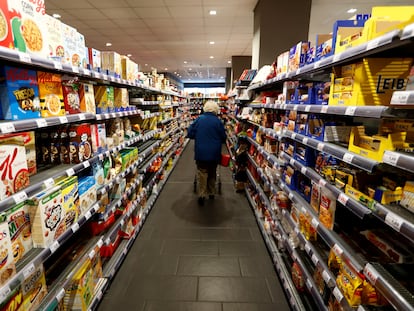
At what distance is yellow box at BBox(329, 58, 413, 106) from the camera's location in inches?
54.2

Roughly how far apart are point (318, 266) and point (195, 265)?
1521 mm

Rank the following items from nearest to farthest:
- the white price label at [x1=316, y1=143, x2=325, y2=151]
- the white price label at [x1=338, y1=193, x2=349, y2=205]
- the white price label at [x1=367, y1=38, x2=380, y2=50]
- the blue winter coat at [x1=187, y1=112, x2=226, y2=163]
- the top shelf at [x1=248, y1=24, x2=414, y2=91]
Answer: the top shelf at [x1=248, y1=24, x2=414, y2=91]
the white price label at [x1=367, y1=38, x2=380, y2=50]
the white price label at [x1=338, y1=193, x2=349, y2=205]
the white price label at [x1=316, y1=143, x2=325, y2=151]
the blue winter coat at [x1=187, y1=112, x2=226, y2=163]

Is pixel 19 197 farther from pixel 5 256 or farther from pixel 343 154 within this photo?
pixel 343 154

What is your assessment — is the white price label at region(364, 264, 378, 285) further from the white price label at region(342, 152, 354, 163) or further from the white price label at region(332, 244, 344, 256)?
the white price label at region(342, 152, 354, 163)

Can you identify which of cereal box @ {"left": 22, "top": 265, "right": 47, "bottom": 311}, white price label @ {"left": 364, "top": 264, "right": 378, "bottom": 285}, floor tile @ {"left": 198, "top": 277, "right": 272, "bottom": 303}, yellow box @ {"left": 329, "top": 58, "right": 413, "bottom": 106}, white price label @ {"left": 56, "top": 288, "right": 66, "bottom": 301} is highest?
yellow box @ {"left": 329, "top": 58, "right": 413, "bottom": 106}

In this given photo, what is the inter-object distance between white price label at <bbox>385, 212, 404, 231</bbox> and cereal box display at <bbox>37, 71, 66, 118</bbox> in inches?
83.5

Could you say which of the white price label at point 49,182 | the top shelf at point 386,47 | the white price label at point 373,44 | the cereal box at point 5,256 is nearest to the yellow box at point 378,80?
the top shelf at point 386,47

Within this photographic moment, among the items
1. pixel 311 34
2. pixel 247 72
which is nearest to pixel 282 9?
pixel 247 72

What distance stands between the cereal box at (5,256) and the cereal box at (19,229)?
0.21 ft

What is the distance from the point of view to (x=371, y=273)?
1307 millimetres

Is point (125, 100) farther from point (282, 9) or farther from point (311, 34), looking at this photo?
point (311, 34)

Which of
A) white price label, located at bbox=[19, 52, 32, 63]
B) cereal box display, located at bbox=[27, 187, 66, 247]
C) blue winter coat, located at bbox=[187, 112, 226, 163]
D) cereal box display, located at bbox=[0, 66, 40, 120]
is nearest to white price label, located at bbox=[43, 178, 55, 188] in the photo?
cereal box display, located at bbox=[27, 187, 66, 247]

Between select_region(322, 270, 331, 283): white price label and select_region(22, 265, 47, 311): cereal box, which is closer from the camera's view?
select_region(22, 265, 47, 311): cereal box

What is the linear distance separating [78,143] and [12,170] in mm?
707
